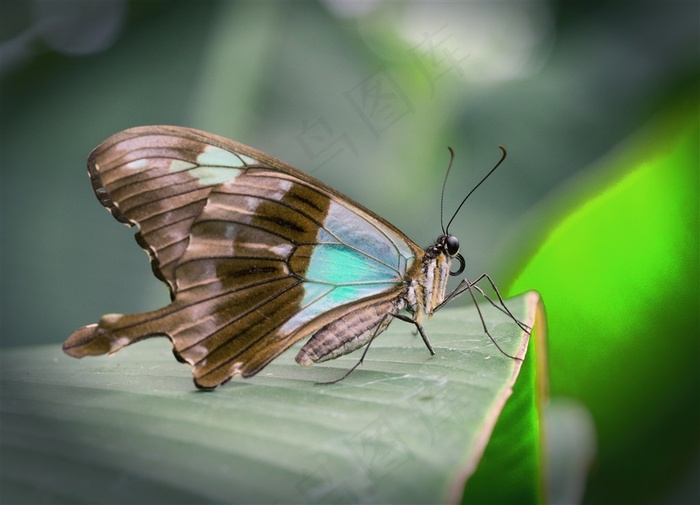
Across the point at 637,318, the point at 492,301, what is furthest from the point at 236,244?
the point at 637,318

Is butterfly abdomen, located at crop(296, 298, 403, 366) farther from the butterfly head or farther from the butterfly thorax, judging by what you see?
the butterfly head

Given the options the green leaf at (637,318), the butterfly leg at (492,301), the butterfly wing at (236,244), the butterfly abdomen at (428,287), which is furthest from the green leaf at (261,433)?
the green leaf at (637,318)

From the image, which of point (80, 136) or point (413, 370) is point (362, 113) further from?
point (413, 370)

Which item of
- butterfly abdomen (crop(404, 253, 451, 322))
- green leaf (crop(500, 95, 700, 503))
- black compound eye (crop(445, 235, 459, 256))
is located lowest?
green leaf (crop(500, 95, 700, 503))

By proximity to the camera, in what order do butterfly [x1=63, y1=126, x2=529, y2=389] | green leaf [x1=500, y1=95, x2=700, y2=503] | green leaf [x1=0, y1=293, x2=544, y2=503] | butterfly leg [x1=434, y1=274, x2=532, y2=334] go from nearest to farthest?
green leaf [x1=0, y1=293, x2=544, y2=503] → butterfly leg [x1=434, y1=274, x2=532, y2=334] → butterfly [x1=63, y1=126, x2=529, y2=389] → green leaf [x1=500, y1=95, x2=700, y2=503]

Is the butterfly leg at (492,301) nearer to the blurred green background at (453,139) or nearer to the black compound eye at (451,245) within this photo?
the black compound eye at (451,245)

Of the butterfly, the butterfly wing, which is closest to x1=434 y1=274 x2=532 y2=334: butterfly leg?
the butterfly

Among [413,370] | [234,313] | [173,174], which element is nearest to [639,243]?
[413,370]
